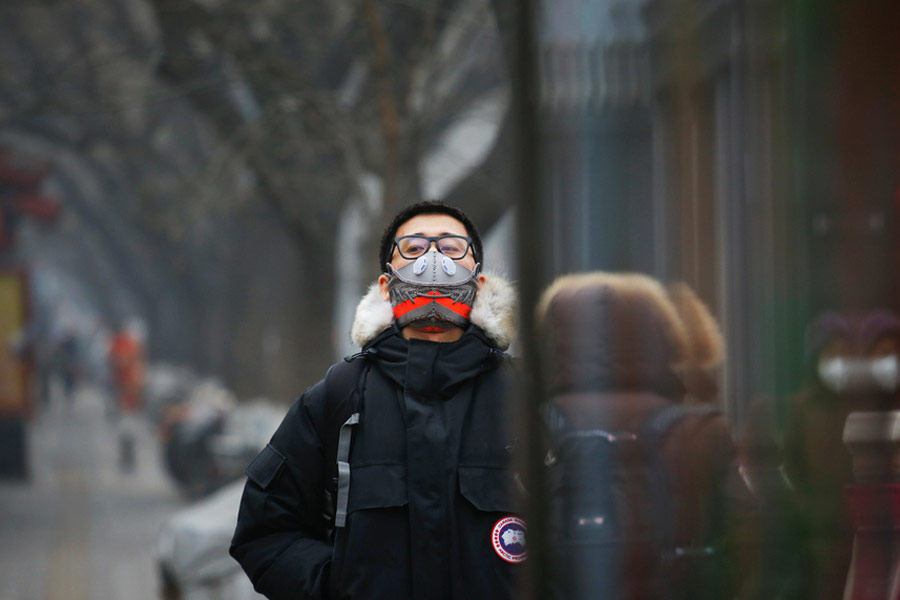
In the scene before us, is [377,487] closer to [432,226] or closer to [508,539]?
[508,539]

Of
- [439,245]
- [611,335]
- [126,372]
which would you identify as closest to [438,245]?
[439,245]

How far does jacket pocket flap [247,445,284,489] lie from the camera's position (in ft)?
8.84

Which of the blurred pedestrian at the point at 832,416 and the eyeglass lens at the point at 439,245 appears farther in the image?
the eyeglass lens at the point at 439,245

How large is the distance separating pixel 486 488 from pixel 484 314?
0.36m

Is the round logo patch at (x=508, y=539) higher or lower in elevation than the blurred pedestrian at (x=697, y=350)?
lower

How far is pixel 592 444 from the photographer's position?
1581mm

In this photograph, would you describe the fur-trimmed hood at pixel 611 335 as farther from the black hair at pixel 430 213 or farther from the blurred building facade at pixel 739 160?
the black hair at pixel 430 213

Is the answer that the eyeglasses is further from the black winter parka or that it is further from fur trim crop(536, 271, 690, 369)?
fur trim crop(536, 271, 690, 369)

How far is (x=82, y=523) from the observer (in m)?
13.3

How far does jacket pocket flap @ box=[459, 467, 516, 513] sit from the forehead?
520 mm

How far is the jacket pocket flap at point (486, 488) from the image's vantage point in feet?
8.26

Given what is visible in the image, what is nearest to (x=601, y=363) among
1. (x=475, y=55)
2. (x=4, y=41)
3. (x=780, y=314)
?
(x=780, y=314)

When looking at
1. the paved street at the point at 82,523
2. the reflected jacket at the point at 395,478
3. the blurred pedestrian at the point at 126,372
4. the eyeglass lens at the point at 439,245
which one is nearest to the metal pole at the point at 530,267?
the reflected jacket at the point at 395,478

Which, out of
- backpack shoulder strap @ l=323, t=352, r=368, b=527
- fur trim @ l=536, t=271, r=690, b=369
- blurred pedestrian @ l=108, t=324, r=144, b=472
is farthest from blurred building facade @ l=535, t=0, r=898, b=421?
blurred pedestrian @ l=108, t=324, r=144, b=472
